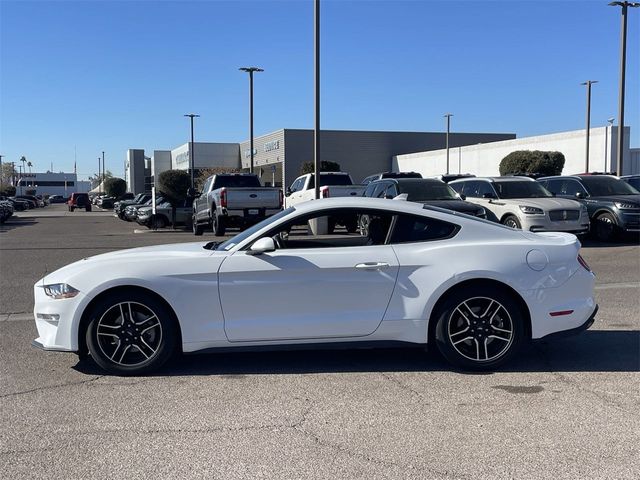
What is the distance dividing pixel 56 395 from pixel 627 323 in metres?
6.00

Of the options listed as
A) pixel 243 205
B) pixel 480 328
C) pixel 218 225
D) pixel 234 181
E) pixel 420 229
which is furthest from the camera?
pixel 234 181

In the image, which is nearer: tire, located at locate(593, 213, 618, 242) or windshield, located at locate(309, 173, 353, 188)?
tire, located at locate(593, 213, 618, 242)

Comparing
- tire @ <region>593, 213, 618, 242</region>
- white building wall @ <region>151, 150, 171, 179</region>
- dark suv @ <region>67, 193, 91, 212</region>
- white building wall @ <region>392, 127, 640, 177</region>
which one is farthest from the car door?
white building wall @ <region>151, 150, 171, 179</region>

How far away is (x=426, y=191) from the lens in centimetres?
1515

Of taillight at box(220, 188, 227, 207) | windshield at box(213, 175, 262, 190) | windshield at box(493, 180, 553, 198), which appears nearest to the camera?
windshield at box(493, 180, 553, 198)

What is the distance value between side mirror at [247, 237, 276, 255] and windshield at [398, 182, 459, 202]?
9.93 m

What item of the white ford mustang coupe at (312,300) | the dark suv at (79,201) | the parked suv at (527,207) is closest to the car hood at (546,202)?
the parked suv at (527,207)

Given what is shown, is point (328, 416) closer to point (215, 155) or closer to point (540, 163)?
point (540, 163)

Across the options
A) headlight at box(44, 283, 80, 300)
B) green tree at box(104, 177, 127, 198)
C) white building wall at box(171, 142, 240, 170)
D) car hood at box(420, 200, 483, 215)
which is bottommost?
headlight at box(44, 283, 80, 300)

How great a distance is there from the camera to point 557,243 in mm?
5438

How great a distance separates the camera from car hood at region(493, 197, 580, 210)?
47.5 feet

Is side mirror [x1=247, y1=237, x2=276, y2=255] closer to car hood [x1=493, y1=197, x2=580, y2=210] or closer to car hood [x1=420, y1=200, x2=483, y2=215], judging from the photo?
car hood [x1=420, y1=200, x2=483, y2=215]

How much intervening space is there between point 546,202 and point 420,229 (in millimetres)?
10500

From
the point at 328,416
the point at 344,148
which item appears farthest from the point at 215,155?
the point at 328,416
